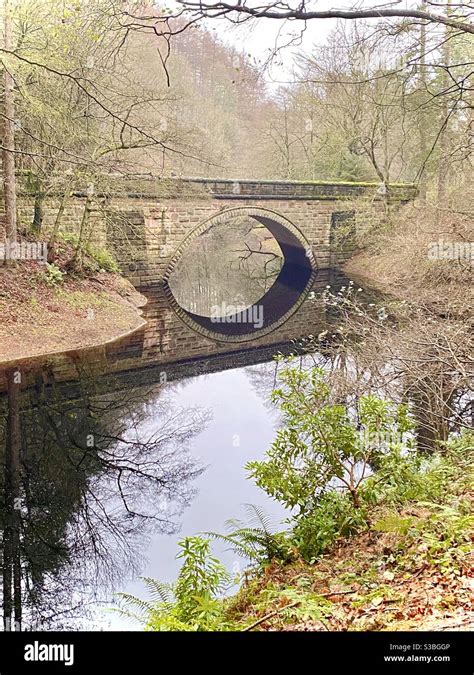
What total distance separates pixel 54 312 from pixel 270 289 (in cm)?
1132

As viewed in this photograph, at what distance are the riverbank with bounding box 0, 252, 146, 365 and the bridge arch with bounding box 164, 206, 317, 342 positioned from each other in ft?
7.29

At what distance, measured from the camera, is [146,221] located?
18125 mm

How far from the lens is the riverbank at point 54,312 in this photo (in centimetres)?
1156

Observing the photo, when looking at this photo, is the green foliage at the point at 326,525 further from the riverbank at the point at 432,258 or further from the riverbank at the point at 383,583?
the riverbank at the point at 432,258

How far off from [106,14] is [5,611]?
13.6 ft

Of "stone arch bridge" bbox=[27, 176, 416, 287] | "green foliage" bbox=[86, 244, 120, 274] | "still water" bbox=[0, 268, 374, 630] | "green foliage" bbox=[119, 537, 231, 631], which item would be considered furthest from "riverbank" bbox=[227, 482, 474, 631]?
"green foliage" bbox=[86, 244, 120, 274]

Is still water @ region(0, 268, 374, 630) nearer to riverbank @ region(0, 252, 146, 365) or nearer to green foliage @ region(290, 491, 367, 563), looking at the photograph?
riverbank @ region(0, 252, 146, 365)

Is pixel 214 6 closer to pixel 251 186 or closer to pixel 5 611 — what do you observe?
pixel 5 611

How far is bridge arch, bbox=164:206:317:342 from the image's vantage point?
52.5 feet

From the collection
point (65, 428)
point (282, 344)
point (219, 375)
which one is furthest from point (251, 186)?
point (65, 428)

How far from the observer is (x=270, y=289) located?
896 inches

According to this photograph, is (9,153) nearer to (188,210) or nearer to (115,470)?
(188,210)

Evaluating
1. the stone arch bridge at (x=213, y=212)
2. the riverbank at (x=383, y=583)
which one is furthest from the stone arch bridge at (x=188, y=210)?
the riverbank at (x=383, y=583)

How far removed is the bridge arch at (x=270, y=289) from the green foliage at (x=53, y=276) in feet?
11.9
